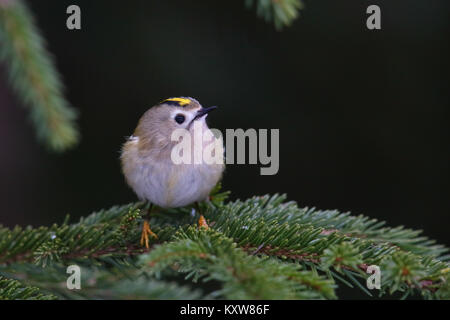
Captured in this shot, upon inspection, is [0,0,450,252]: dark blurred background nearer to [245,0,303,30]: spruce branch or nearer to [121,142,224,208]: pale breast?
[121,142,224,208]: pale breast

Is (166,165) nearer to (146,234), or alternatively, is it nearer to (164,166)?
(164,166)

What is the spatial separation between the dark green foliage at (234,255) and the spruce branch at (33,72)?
486 mm

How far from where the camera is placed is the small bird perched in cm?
249

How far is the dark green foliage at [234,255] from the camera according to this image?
60.9 inches

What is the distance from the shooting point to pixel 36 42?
2289 mm

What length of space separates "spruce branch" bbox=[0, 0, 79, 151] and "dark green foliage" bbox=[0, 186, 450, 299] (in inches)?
19.1

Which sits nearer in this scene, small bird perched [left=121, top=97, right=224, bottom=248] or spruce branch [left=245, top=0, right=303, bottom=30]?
spruce branch [left=245, top=0, right=303, bottom=30]

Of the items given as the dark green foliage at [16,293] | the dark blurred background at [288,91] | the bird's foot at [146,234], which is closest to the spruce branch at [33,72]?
the bird's foot at [146,234]

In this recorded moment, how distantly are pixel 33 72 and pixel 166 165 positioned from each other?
0.74m

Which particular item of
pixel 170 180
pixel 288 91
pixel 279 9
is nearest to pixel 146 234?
pixel 170 180

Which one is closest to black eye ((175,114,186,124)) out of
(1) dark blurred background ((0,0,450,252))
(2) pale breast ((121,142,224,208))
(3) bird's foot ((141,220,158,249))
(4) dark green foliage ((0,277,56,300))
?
(2) pale breast ((121,142,224,208))

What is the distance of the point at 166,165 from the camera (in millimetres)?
2598

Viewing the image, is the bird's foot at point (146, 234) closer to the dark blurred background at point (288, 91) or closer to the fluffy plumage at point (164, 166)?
the fluffy plumage at point (164, 166)
